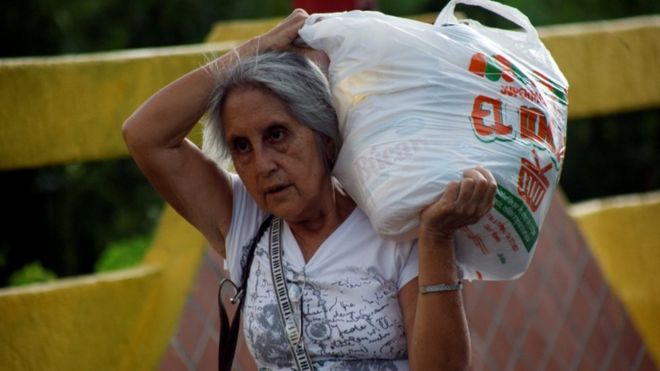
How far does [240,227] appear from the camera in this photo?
306 cm

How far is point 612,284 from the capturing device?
5.61m

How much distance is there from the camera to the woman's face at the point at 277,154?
9.34 feet

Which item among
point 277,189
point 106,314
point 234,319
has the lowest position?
point 106,314

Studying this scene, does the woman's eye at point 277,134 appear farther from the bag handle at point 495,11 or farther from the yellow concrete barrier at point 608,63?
the yellow concrete barrier at point 608,63

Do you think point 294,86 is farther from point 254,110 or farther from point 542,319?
point 542,319

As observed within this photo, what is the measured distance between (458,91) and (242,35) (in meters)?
2.29

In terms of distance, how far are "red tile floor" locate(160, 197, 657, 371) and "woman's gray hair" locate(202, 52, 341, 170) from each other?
1605mm

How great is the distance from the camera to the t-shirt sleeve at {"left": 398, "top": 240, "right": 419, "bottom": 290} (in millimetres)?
2816

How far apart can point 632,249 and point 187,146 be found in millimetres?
3277

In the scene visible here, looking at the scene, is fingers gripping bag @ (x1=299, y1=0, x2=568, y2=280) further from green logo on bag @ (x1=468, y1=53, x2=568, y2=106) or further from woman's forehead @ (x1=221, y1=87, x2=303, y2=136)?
woman's forehead @ (x1=221, y1=87, x2=303, y2=136)

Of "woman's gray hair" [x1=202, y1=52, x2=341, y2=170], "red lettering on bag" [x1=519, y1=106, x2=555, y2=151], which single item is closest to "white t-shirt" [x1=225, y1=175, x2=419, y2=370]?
"woman's gray hair" [x1=202, y1=52, x2=341, y2=170]

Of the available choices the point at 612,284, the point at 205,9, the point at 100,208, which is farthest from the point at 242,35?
the point at 205,9

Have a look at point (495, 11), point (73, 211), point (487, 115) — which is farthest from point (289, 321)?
point (73, 211)

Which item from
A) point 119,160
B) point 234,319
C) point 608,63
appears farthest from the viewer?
point 119,160
